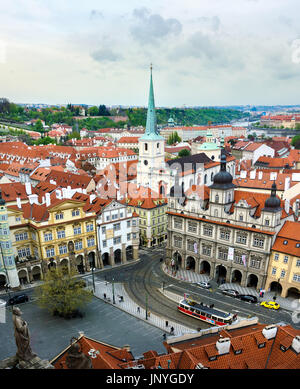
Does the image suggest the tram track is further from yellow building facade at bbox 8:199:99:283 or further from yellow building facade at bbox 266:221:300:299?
yellow building facade at bbox 266:221:300:299

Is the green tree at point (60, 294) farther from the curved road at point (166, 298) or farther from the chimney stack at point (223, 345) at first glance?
the chimney stack at point (223, 345)

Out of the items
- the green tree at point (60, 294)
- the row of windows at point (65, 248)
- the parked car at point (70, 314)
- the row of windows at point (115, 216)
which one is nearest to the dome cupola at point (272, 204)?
the row of windows at point (115, 216)

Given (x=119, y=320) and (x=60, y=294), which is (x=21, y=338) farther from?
(x=119, y=320)

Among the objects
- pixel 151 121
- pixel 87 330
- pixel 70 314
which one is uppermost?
pixel 151 121

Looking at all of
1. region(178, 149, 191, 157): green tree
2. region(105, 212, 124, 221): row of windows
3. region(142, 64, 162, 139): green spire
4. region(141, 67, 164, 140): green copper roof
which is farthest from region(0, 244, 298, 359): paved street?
region(178, 149, 191, 157): green tree

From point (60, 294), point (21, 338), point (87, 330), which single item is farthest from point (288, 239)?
point (21, 338)
